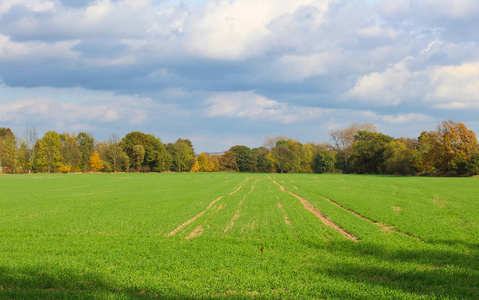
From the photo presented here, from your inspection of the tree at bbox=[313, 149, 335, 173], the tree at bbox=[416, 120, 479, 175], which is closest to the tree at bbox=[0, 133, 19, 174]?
the tree at bbox=[313, 149, 335, 173]

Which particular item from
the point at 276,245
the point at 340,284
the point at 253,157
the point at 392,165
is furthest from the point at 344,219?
the point at 253,157

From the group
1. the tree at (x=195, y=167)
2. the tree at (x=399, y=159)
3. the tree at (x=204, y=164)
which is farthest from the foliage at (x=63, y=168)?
the tree at (x=399, y=159)

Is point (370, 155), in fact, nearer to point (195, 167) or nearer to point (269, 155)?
point (269, 155)

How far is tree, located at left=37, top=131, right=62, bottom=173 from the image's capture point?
106812 mm

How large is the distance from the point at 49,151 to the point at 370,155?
11222 cm

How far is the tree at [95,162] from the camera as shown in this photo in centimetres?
11512

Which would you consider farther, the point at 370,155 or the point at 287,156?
the point at 287,156

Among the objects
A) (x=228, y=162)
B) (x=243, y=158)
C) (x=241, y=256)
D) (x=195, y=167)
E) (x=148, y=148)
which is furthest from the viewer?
(x=228, y=162)

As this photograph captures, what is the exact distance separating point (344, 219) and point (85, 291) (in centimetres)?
1266

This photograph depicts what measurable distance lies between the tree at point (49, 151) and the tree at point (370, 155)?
10526 cm

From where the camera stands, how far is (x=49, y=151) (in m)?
108

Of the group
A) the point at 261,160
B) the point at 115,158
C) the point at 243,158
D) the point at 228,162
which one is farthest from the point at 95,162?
the point at 261,160

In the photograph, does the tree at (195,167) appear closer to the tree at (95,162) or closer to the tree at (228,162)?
the tree at (228,162)

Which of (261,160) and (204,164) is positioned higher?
(261,160)
